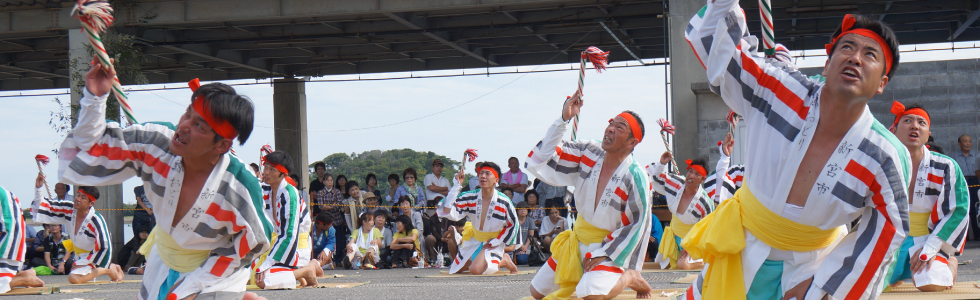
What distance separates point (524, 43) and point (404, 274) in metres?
8.12

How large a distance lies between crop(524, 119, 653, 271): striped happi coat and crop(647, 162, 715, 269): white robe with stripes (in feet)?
11.5

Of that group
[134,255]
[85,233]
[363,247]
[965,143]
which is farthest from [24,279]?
[965,143]

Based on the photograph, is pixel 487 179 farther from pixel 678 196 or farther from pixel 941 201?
pixel 941 201

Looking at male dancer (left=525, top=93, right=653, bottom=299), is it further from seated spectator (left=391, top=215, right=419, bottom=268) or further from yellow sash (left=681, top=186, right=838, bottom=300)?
seated spectator (left=391, top=215, right=419, bottom=268)

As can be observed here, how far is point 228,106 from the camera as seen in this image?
3424mm

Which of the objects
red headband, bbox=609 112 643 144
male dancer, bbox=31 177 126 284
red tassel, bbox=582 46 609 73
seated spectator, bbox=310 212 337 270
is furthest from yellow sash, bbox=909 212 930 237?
male dancer, bbox=31 177 126 284

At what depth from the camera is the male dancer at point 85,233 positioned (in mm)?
9656

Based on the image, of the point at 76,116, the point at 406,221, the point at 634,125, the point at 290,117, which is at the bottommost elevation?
the point at 406,221

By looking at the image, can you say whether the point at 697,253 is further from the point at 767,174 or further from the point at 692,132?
the point at 692,132

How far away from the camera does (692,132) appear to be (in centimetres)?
1227

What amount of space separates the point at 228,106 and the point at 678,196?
6.72 metres

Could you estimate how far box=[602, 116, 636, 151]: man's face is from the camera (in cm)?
559

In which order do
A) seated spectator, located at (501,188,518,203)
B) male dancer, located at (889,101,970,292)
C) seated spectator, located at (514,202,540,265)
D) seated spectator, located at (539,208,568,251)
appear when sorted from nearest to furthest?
male dancer, located at (889,101,970,292), seated spectator, located at (539,208,568,251), seated spectator, located at (514,202,540,265), seated spectator, located at (501,188,518,203)

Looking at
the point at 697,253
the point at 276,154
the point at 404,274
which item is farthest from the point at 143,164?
the point at 404,274
